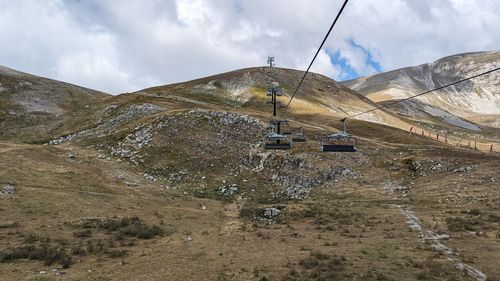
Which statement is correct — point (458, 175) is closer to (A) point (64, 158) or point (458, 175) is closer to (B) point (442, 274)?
(B) point (442, 274)

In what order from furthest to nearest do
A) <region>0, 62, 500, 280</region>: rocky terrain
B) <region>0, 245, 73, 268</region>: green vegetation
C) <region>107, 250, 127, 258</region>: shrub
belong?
<region>107, 250, 127, 258</region>: shrub
<region>0, 62, 500, 280</region>: rocky terrain
<region>0, 245, 73, 268</region>: green vegetation

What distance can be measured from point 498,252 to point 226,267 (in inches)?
658

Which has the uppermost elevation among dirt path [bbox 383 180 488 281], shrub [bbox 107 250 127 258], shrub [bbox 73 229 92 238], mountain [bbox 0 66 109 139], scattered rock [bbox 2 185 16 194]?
mountain [bbox 0 66 109 139]

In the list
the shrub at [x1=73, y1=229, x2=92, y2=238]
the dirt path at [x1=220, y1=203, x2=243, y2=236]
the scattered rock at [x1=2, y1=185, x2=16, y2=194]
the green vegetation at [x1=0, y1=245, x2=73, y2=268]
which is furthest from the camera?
the scattered rock at [x1=2, y1=185, x2=16, y2=194]

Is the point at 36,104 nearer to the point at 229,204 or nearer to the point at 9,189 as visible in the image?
the point at 9,189

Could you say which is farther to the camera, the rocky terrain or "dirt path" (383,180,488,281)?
Answer: the rocky terrain

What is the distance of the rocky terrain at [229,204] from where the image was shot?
889 inches

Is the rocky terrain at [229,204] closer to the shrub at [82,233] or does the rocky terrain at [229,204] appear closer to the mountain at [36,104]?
the shrub at [82,233]

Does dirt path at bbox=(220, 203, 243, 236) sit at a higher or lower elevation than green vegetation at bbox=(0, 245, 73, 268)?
higher

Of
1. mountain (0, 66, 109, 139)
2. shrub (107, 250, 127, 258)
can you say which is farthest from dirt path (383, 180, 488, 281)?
mountain (0, 66, 109, 139)

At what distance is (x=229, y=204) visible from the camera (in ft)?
149

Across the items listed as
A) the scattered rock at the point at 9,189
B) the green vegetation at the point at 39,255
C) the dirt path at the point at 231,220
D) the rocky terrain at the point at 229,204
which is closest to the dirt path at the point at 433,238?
the rocky terrain at the point at 229,204

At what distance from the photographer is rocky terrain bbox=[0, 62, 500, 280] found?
22.6 metres

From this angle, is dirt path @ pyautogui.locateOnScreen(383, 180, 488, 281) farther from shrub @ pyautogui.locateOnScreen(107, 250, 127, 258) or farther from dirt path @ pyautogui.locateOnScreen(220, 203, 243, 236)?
shrub @ pyautogui.locateOnScreen(107, 250, 127, 258)
